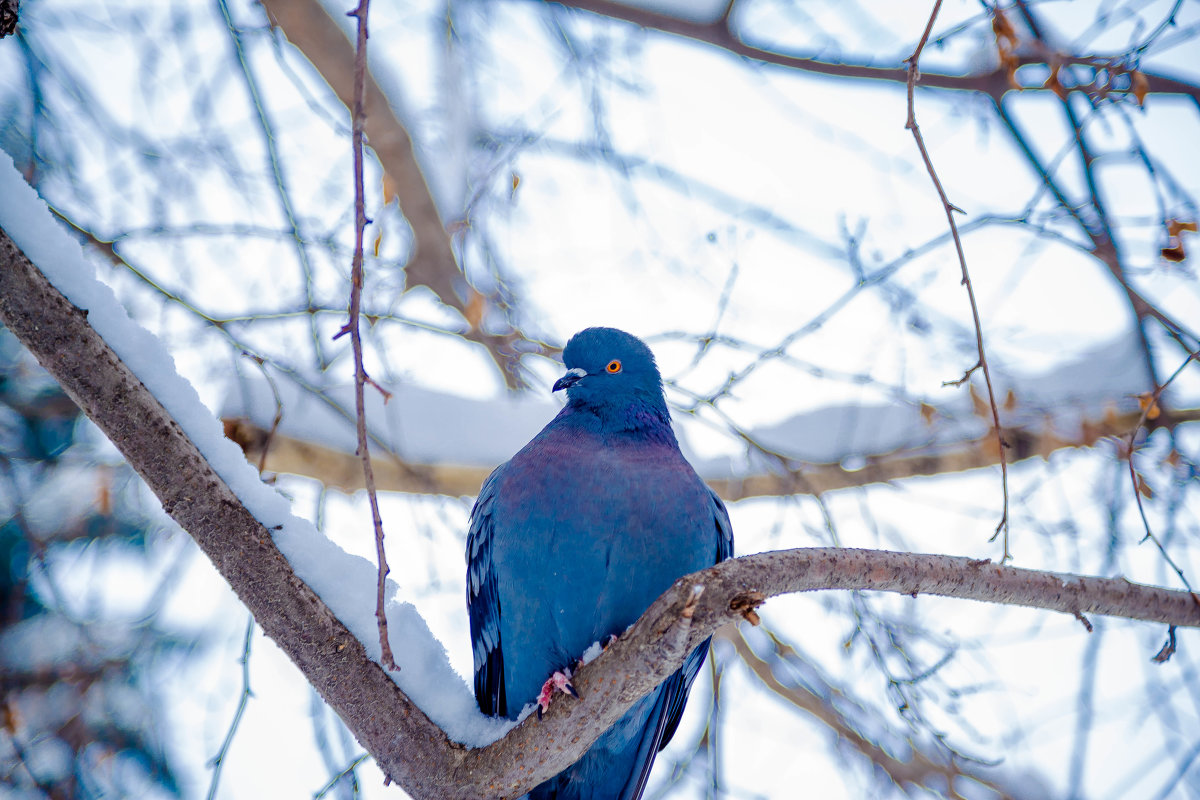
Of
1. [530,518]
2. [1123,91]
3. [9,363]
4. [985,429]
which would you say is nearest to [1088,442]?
[985,429]

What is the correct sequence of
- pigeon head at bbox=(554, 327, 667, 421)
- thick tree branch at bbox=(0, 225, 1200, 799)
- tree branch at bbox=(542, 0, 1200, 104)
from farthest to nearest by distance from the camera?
tree branch at bbox=(542, 0, 1200, 104) → pigeon head at bbox=(554, 327, 667, 421) → thick tree branch at bbox=(0, 225, 1200, 799)

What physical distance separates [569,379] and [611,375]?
0.16 metres

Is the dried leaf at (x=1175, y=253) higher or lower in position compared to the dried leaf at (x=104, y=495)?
higher

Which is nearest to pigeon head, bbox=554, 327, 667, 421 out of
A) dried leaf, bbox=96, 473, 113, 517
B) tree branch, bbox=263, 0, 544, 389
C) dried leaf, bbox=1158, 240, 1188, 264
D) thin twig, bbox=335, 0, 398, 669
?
tree branch, bbox=263, 0, 544, 389

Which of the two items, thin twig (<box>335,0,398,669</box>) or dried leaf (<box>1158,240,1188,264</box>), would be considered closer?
thin twig (<box>335,0,398,669</box>)

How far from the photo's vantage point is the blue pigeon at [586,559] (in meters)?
2.51

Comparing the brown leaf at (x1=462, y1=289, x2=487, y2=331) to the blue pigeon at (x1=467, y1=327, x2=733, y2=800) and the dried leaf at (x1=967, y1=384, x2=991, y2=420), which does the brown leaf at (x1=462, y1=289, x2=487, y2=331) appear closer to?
the blue pigeon at (x1=467, y1=327, x2=733, y2=800)

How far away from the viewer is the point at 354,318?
4.56 ft

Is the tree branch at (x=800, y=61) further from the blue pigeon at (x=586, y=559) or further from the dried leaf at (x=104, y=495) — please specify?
the dried leaf at (x=104, y=495)

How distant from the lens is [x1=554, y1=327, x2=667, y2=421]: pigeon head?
2.97 metres

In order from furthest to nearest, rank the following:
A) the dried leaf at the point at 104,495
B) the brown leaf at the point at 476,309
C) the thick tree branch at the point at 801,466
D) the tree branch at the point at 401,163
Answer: the tree branch at the point at 401,163 < the brown leaf at the point at 476,309 < the thick tree branch at the point at 801,466 < the dried leaf at the point at 104,495

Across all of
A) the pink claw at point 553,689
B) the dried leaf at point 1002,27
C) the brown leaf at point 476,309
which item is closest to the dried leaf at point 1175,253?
the dried leaf at point 1002,27

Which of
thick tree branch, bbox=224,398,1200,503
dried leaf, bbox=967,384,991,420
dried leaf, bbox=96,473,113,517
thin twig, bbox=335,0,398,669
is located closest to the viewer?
thin twig, bbox=335,0,398,669

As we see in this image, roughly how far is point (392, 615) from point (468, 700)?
397 millimetres
